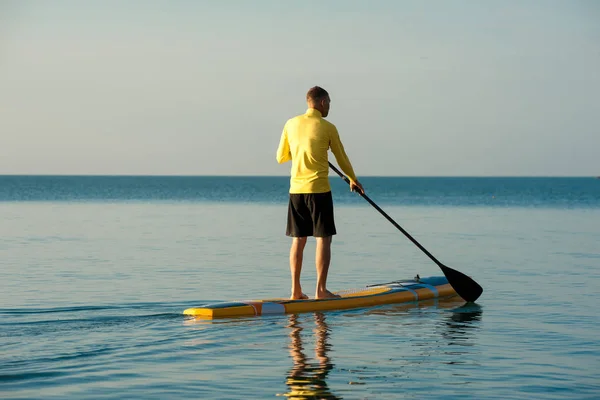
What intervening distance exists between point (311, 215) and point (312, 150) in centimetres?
67

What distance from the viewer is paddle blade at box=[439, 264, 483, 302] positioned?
10672mm

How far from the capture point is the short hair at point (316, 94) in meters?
9.26

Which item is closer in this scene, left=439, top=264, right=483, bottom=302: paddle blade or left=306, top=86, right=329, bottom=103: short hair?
left=306, top=86, right=329, bottom=103: short hair

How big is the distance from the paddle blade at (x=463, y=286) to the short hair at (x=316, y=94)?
9.13ft

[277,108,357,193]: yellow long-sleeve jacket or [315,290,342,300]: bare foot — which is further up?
[277,108,357,193]: yellow long-sleeve jacket

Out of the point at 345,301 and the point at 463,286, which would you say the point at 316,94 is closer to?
the point at 345,301

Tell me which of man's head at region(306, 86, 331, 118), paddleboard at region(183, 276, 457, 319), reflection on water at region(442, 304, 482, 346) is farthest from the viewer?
man's head at region(306, 86, 331, 118)

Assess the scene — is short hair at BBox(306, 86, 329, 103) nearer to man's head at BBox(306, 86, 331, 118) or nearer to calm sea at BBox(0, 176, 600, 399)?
man's head at BBox(306, 86, 331, 118)

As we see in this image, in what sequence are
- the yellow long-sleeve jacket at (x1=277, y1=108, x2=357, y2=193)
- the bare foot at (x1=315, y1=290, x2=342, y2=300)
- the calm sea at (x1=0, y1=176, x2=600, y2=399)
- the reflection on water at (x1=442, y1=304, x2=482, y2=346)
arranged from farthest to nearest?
the bare foot at (x1=315, y1=290, x2=342, y2=300), the yellow long-sleeve jacket at (x1=277, y1=108, x2=357, y2=193), the reflection on water at (x1=442, y1=304, x2=482, y2=346), the calm sea at (x1=0, y1=176, x2=600, y2=399)

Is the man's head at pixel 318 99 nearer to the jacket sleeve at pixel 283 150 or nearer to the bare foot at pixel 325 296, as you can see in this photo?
the jacket sleeve at pixel 283 150

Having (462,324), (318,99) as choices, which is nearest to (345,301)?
(462,324)

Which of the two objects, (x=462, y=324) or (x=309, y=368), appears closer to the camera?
(x=309, y=368)

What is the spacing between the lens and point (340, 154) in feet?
30.5

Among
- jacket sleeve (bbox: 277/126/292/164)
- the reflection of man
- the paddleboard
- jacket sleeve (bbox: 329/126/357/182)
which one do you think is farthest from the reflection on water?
jacket sleeve (bbox: 277/126/292/164)
